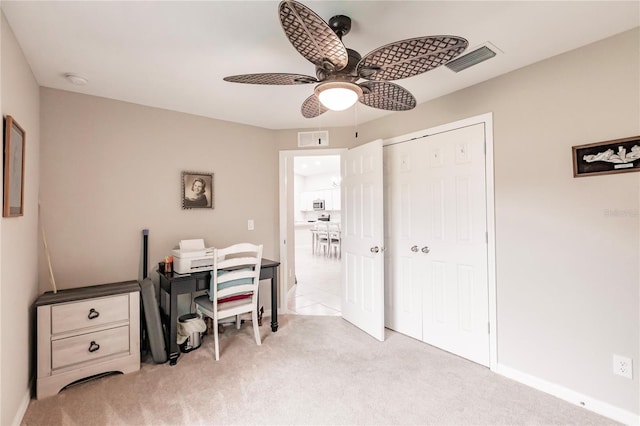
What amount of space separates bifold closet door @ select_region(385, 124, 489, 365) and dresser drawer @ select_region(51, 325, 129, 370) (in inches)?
99.6

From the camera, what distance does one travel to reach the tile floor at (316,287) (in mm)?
4008

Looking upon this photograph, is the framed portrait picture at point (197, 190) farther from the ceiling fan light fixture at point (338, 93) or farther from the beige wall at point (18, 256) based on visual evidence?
the ceiling fan light fixture at point (338, 93)

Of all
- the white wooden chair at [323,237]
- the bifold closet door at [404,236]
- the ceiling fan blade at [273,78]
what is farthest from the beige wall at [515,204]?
the white wooden chair at [323,237]

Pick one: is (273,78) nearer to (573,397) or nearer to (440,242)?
(440,242)

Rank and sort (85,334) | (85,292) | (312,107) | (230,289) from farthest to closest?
1. (230,289)
2. (85,292)
3. (85,334)
4. (312,107)

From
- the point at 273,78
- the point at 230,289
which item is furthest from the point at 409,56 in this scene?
the point at 230,289

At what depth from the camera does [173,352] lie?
255cm

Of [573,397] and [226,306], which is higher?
[226,306]

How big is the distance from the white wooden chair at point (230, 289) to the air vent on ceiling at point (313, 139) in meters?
1.55

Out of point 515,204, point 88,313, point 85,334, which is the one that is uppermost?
point 515,204

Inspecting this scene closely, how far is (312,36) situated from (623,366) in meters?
2.61

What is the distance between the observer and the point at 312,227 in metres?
9.34

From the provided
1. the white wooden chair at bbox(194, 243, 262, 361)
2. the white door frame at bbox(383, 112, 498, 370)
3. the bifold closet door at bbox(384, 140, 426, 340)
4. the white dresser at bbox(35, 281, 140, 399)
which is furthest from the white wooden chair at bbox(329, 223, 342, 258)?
the white dresser at bbox(35, 281, 140, 399)

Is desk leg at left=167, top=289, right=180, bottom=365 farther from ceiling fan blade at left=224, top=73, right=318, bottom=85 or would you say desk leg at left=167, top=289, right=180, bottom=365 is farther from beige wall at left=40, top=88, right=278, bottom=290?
ceiling fan blade at left=224, top=73, right=318, bottom=85
